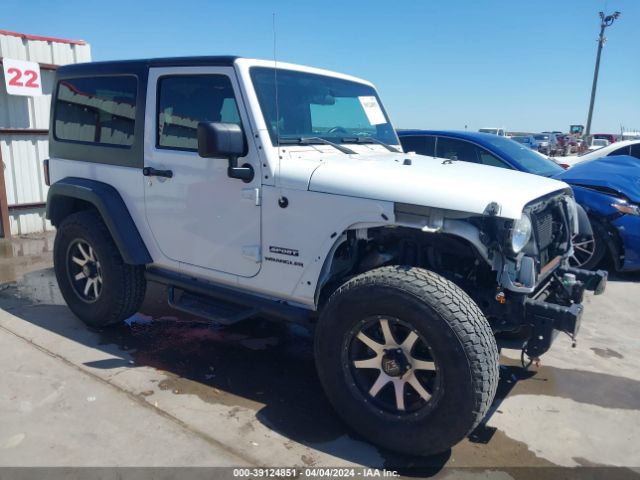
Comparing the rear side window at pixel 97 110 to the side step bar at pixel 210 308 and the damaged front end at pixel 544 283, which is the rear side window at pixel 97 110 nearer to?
the side step bar at pixel 210 308

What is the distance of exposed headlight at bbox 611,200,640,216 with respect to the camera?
586 cm

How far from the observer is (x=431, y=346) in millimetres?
2678

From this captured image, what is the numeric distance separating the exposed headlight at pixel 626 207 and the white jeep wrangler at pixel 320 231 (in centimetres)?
242

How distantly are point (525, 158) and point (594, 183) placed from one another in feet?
3.11

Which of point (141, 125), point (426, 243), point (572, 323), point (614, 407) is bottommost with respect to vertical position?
point (614, 407)

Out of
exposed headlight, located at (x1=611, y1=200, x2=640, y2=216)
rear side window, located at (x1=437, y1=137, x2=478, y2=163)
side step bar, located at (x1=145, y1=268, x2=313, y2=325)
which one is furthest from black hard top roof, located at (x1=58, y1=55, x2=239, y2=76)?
exposed headlight, located at (x1=611, y1=200, x2=640, y2=216)

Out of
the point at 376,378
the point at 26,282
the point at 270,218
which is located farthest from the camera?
the point at 26,282

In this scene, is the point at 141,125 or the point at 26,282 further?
the point at 26,282

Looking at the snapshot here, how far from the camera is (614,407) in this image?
11.4 feet

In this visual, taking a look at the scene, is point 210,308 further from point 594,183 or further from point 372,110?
point 594,183

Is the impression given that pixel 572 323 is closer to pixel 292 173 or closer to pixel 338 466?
pixel 338 466

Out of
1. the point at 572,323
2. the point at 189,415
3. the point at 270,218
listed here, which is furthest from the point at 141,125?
the point at 572,323

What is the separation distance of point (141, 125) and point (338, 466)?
2.75 metres

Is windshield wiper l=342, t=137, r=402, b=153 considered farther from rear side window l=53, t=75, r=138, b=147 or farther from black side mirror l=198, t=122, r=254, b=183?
rear side window l=53, t=75, r=138, b=147
